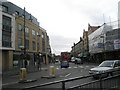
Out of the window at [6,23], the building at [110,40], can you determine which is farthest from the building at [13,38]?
the building at [110,40]

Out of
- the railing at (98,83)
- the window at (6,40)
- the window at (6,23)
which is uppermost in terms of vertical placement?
the window at (6,23)

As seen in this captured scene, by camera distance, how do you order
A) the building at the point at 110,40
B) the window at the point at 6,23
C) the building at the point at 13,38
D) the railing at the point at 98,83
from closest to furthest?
the railing at the point at 98,83 < the building at the point at 13,38 < the window at the point at 6,23 < the building at the point at 110,40

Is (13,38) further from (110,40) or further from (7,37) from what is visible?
(110,40)

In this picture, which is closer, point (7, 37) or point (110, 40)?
point (7, 37)

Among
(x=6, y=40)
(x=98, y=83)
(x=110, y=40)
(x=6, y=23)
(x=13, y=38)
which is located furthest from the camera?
(x=110, y=40)

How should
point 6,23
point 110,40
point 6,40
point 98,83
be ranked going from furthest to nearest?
point 110,40 < point 6,23 < point 6,40 < point 98,83

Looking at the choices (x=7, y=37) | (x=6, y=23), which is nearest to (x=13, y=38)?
(x=7, y=37)

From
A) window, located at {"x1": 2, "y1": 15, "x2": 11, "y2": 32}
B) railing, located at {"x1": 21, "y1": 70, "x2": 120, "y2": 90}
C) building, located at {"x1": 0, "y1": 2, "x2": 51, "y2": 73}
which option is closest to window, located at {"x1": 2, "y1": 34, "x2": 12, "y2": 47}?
building, located at {"x1": 0, "y1": 2, "x2": 51, "y2": 73}

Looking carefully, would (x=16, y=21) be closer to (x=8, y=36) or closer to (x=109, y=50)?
(x=8, y=36)

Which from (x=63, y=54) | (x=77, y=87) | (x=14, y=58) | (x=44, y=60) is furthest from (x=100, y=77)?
(x=44, y=60)

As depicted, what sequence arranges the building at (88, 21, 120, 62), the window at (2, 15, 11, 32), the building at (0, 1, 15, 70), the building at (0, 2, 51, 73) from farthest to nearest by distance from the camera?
the building at (88, 21, 120, 62) < the window at (2, 15, 11, 32) < the building at (0, 2, 51, 73) < the building at (0, 1, 15, 70)

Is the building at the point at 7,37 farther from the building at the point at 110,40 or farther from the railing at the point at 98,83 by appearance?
the railing at the point at 98,83

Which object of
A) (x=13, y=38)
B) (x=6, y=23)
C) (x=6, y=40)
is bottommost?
(x=6, y=40)

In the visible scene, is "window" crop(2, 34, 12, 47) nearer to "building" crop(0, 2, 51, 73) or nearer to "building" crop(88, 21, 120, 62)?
"building" crop(0, 2, 51, 73)
